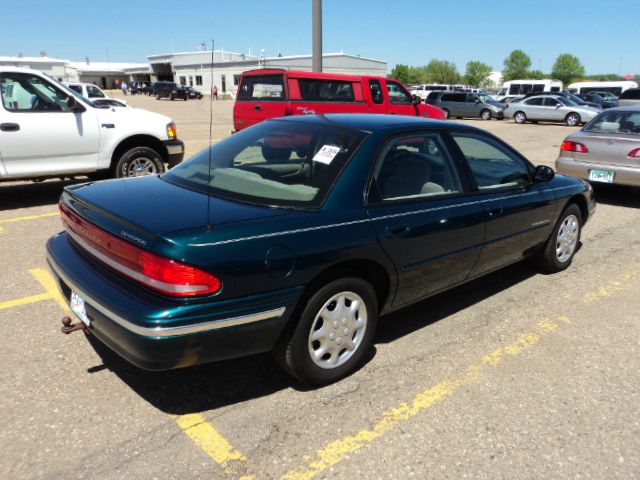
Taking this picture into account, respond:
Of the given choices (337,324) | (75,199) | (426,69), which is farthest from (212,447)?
(426,69)

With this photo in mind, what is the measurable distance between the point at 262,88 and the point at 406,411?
9536 millimetres

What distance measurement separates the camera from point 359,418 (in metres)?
2.68

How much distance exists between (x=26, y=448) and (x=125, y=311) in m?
0.79

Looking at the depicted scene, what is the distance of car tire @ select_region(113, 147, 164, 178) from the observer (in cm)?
715

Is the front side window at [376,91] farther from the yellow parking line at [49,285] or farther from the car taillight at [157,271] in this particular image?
the car taillight at [157,271]

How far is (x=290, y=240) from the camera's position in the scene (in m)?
2.55

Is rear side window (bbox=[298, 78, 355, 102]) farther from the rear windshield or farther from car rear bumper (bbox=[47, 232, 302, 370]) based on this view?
car rear bumper (bbox=[47, 232, 302, 370])

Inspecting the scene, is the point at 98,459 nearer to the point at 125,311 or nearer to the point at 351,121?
the point at 125,311

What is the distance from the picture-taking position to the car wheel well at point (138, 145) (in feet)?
23.7

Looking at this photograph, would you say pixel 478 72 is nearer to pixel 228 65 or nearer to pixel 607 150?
pixel 228 65

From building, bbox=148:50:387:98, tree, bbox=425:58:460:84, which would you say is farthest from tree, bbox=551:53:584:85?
building, bbox=148:50:387:98

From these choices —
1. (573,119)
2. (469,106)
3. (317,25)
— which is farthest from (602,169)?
(469,106)

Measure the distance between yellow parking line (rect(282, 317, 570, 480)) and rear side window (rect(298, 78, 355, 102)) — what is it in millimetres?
8533

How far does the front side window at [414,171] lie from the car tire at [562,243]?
1626 millimetres
